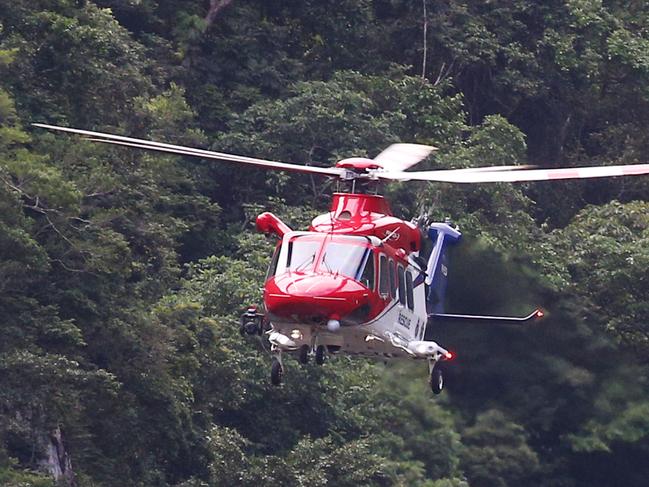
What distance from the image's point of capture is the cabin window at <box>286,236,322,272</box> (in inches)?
567

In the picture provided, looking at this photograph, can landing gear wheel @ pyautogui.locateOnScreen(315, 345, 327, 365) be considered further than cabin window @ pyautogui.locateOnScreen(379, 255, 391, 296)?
No

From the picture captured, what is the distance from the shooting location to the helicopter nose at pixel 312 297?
1396cm

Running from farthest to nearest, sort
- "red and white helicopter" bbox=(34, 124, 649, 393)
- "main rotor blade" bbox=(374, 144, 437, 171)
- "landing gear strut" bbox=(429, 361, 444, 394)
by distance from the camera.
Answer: "main rotor blade" bbox=(374, 144, 437, 171), "landing gear strut" bbox=(429, 361, 444, 394), "red and white helicopter" bbox=(34, 124, 649, 393)

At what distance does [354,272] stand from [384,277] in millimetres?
432

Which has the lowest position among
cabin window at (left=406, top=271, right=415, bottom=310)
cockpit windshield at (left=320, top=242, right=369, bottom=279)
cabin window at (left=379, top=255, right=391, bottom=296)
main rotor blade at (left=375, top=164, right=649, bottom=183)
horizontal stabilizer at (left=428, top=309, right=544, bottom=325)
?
horizontal stabilizer at (left=428, top=309, right=544, bottom=325)

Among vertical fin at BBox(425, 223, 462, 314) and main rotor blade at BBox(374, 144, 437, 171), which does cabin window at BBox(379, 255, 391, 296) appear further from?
vertical fin at BBox(425, 223, 462, 314)

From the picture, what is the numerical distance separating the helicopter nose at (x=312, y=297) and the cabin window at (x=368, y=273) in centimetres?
18

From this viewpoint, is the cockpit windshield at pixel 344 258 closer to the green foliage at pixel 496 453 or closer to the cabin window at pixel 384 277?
the cabin window at pixel 384 277

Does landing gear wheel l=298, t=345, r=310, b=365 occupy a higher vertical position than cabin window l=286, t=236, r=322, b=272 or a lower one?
lower

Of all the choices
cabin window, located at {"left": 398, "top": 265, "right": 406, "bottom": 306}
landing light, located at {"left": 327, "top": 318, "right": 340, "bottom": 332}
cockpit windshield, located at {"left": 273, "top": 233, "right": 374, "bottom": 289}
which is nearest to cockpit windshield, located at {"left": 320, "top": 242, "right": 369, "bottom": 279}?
cockpit windshield, located at {"left": 273, "top": 233, "right": 374, "bottom": 289}

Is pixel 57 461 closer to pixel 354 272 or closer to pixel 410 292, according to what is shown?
pixel 410 292

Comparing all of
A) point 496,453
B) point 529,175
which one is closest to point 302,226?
point 496,453

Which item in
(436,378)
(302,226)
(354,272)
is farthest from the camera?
(302,226)

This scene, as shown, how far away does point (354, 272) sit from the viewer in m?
14.4
